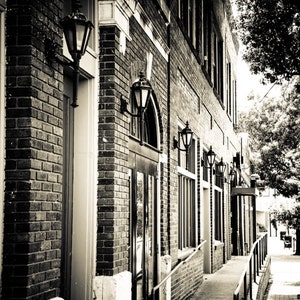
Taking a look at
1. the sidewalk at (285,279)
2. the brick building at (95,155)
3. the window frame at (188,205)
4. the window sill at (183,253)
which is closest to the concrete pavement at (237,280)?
the sidewalk at (285,279)

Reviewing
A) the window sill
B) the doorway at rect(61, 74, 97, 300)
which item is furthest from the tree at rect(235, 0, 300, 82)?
the doorway at rect(61, 74, 97, 300)

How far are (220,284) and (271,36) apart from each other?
19.1 feet

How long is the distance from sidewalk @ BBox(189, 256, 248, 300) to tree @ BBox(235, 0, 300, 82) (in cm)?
490

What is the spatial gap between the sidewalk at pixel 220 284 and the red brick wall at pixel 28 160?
7136mm

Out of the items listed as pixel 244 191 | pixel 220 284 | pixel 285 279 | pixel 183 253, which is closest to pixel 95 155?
pixel 183 253

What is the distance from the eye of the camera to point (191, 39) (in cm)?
1332

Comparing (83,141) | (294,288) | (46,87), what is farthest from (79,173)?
(294,288)

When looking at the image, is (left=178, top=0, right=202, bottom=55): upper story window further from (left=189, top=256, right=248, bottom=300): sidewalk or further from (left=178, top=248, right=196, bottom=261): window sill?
(left=189, top=256, right=248, bottom=300): sidewalk

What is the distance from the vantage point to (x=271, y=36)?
14195 millimetres

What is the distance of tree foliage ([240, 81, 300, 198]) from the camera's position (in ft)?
88.6

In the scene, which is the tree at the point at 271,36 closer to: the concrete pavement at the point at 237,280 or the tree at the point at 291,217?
the concrete pavement at the point at 237,280

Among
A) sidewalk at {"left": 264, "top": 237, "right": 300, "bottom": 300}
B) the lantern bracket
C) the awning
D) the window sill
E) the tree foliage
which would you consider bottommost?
sidewalk at {"left": 264, "top": 237, "right": 300, "bottom": 300}

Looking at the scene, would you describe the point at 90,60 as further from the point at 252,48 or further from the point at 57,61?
the point at 252,48

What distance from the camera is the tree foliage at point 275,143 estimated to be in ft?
88.6
